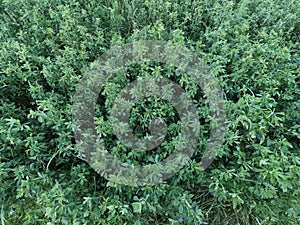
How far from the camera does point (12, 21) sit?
97.5 inches

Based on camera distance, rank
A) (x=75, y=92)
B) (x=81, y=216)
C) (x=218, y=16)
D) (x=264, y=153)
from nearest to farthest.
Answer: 1. (x=81, y=216)
2. (x=264, y=153)
3. (x=75, y=92)
4. (x=218, y=16)

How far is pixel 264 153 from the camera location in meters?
1.77

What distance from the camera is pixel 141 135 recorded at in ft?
6.02

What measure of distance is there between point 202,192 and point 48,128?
108 cm

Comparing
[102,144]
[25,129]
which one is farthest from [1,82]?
[102,144]

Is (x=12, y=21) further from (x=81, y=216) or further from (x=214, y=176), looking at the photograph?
(x=214, y=176)

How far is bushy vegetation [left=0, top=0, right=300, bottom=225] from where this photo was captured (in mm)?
1702

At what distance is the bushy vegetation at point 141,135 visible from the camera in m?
1.70

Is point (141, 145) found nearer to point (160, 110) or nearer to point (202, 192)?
point (160, 110)

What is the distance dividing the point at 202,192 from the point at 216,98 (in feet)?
2.11

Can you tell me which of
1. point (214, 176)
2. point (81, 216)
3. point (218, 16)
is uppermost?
point (218, 16)

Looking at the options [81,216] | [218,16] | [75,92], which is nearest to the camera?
[81,216]

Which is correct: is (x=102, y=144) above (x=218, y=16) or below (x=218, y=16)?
below

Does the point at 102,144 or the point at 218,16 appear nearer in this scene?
the point at 102,144
